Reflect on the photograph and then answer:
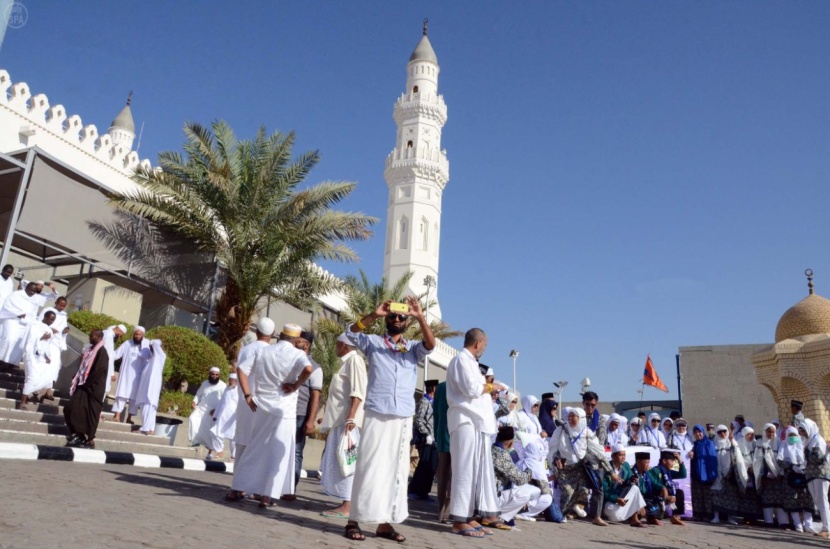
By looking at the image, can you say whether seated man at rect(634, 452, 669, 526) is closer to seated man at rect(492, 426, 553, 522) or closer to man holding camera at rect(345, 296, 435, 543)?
seated man at rect(492, 426, 553, 522)

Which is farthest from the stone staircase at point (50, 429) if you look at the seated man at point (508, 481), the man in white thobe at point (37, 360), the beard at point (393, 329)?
the beard at point (393, 329)

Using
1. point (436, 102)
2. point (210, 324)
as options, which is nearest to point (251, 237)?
point (210, 324)

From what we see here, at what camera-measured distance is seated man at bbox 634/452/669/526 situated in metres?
7.91

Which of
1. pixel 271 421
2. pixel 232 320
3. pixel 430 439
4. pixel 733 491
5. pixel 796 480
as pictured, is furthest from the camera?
pixel 232 320

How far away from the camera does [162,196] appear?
49.3ft

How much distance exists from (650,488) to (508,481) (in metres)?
3.01

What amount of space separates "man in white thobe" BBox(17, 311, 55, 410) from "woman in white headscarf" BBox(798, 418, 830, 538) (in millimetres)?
10730

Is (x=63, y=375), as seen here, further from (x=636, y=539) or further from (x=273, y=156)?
(x=636, y=539)

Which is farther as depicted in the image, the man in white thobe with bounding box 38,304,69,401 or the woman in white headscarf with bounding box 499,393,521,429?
the man in white thobe with bounding box 38,304,69,401

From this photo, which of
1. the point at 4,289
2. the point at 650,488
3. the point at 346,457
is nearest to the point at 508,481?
the point at 346,457

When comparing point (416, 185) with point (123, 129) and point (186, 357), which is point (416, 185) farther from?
point (186, 357)

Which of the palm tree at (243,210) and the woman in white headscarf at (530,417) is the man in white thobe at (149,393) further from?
the woman in white headscarf at (530,417)

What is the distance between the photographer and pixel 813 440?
878 centimetres

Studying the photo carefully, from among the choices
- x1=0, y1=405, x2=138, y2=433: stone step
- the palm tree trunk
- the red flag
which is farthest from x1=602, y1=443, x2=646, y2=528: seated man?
the red flag
